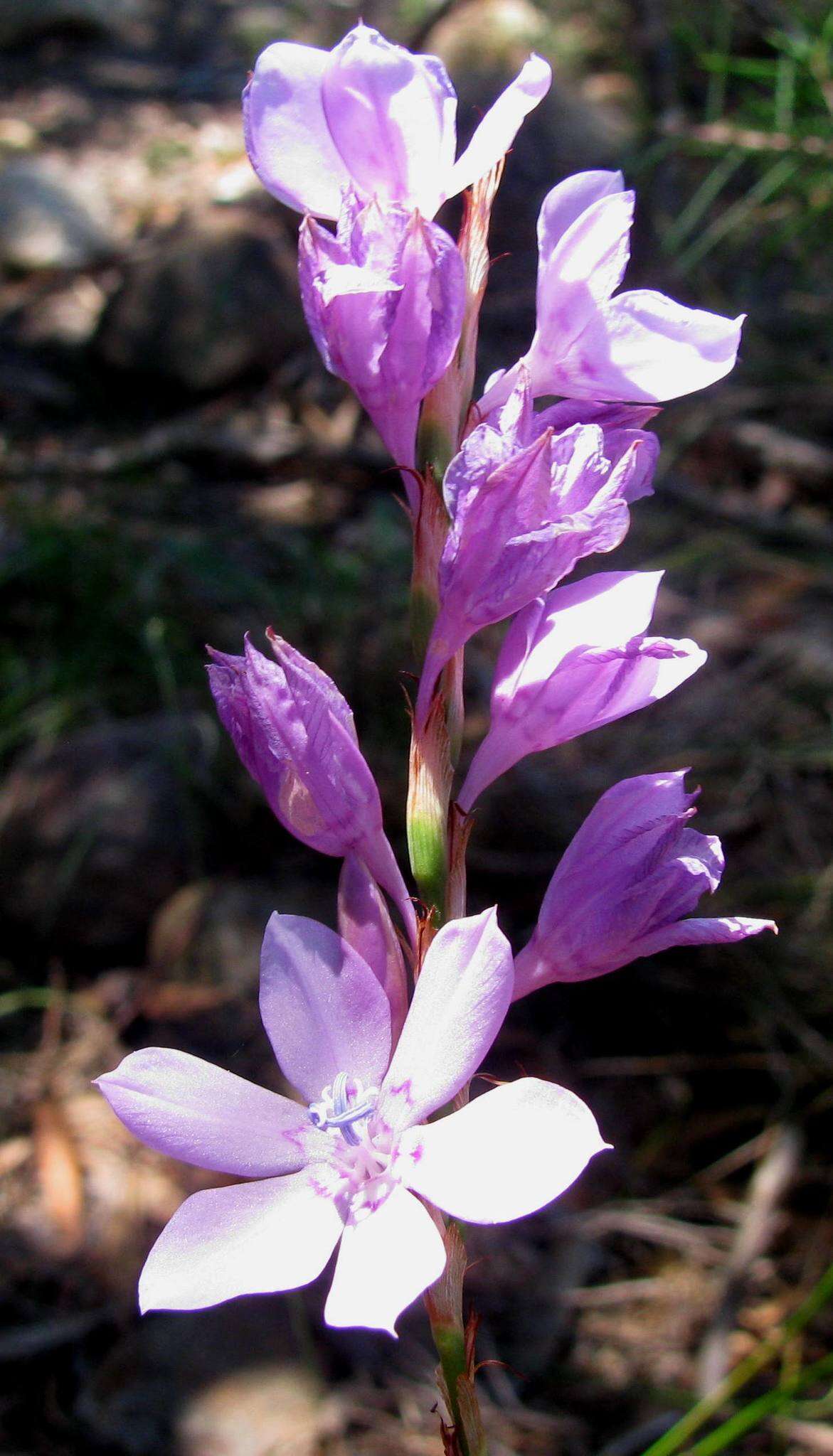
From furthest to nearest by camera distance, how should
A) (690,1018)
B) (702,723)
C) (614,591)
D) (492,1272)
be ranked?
(702,723)
(690,1018)
(492,1272)
(614,591)

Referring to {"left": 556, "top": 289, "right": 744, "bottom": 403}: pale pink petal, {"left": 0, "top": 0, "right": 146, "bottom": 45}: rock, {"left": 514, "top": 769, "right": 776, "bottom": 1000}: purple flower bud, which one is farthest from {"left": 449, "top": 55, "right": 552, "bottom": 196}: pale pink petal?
{"left": 0, "top": 0, "right": 146, "bottom": 45}: rock

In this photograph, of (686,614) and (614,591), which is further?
(686,614)

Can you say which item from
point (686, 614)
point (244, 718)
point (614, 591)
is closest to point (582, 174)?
point (614, 591)

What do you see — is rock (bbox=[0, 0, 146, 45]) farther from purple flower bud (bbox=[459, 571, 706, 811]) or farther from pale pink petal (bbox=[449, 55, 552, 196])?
purple flower bud (bbox=[459, 571, 706, 811])

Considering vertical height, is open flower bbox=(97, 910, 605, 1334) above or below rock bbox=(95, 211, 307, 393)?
above

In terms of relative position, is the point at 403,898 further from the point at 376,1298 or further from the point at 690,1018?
the point at 690,1018

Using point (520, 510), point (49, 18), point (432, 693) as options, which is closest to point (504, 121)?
point (520, 510)

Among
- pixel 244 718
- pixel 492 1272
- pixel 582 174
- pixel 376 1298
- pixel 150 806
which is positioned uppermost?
pixel 582 174
